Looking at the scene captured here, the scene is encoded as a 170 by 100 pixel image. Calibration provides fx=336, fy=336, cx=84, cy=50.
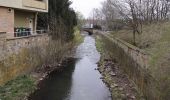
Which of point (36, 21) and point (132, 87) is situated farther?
point (36, 21)

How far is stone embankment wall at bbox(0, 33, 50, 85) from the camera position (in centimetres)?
1830

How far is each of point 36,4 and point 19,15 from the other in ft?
6.41

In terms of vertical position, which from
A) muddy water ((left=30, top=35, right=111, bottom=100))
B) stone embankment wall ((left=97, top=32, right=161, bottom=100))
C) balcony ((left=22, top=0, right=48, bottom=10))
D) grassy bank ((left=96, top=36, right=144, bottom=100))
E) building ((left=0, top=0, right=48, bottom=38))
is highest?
balcony ((left=22, top=0, right=48, bottom=10))

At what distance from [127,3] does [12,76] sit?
19.6m

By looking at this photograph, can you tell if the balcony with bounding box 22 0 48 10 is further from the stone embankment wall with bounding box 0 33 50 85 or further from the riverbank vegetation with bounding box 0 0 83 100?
the stone embankment wall with bounding box 0 33 50 85

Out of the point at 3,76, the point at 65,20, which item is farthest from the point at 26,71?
the point at 65,20

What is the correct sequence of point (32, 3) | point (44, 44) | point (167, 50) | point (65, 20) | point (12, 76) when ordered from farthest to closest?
point (65, 20) < point (32, 3) < point (44, 44) < point (12, 76) < point (167, 50)

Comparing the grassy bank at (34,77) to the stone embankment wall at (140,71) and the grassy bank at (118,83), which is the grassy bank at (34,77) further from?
the stone embankment wall at (140,71)

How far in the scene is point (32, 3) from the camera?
31297mm

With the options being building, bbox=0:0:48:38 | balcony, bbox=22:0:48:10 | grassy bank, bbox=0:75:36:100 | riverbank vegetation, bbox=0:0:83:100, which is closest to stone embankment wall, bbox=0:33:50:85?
riverbank vegetation, bbox=0:0:83:100

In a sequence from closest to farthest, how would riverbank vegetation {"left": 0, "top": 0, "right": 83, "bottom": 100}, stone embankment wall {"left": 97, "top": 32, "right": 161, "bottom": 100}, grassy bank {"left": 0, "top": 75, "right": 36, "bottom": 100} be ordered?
stone embankment wall {"left": 97, "top": 32, "right": 161, "bottom": 100} → grassy bank {"left": 0, "top": 75, "right": 36, "bottom": 100} → riverbank vegetation {"left": 0, "top": 0, "right": 83, "bottom": 100}

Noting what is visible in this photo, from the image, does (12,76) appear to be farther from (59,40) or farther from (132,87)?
(59,40)

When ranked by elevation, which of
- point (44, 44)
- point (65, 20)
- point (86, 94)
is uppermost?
point (65, 20)

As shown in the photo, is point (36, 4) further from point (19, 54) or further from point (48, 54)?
point (19, 54)
